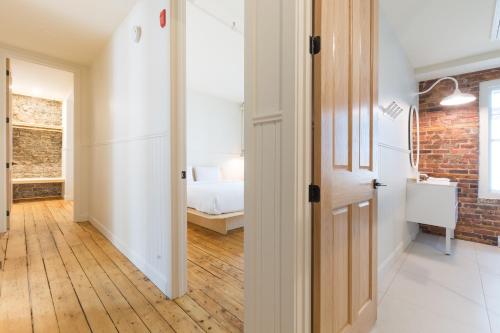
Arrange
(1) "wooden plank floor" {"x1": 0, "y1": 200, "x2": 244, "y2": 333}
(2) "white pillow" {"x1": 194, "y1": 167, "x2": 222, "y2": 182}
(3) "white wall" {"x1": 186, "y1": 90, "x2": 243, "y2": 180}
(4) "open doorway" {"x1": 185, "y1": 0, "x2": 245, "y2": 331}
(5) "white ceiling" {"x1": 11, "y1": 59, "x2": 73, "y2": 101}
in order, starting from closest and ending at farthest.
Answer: (1) "wooden plank floor" {"x1": 0, "y1": 200, "x2": 244, "y2": 333}, (4) "open doorway" {"x1": 185, "y1": 0, "x2": 245, "y2": 331}, (5) "white ceiling" {"x1": 11, "y1": 59, "x2": 73, "y2": 101}, (2) "white pillow" {"x1": 194, "y1": 167, "x2": 222, "y2": 182}, (3) "white wall" {"x1": 186, "y1": 90, "x2": 243, "y2": 180}

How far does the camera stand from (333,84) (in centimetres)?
105

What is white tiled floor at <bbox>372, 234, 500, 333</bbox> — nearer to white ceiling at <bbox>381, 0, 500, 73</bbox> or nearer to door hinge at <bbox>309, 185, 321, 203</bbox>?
door hinge at <bbox>309, 185, 321, 203</bbox>

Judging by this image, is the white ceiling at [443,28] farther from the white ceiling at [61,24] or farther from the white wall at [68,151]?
the white wall at [68,151]

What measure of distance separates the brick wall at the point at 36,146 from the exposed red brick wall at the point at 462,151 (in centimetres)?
840

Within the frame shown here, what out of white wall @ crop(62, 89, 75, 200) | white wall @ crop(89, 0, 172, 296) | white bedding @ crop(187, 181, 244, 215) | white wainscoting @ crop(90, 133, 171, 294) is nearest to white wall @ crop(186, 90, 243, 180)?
white bedding @ crop(187, 181, 244, 215)

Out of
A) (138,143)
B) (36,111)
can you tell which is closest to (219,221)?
(138,143)

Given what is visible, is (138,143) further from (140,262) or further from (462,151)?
(462,151)

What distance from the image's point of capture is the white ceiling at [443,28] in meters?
2.07

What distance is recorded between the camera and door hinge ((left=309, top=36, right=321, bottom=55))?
963mm

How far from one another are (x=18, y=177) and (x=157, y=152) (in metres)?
6.19

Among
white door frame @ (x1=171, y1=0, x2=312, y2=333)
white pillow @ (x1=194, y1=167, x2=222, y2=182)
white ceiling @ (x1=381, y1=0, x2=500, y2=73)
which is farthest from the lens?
white pillow @ (x1=194, y1=167, x2=222, y2=182)

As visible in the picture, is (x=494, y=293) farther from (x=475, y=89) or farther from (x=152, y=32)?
(x=152, y=32)

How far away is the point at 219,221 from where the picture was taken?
3213 mm

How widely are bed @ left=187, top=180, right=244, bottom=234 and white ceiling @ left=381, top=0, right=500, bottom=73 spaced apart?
2.72 metres
